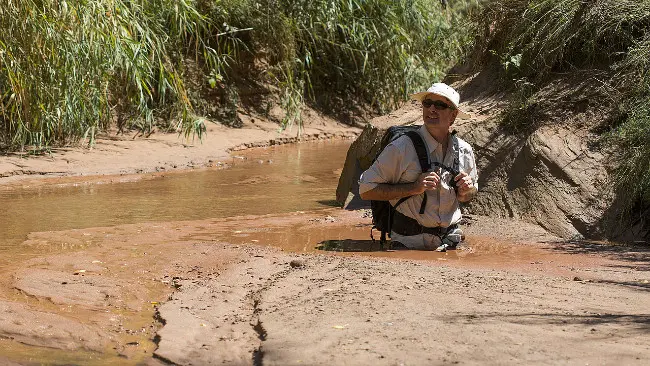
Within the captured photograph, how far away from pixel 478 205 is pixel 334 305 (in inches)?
→ 144

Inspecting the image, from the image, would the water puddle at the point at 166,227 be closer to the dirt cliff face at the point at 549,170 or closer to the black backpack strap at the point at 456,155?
the black backpack strap at the point at 456,155

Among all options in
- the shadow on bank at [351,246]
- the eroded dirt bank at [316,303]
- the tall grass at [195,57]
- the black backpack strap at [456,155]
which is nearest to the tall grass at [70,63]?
the tall grass at [195,57]

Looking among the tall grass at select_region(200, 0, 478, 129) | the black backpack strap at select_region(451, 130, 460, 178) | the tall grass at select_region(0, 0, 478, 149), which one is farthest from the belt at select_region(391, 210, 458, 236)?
the tall grass at select_region(200, 0, 478, 129)

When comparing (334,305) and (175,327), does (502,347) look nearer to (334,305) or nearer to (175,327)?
(334,305)

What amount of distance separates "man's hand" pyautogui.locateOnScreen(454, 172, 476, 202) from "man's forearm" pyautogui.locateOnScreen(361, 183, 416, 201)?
304 millimetres

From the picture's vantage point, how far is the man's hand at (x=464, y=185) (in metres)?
6.64

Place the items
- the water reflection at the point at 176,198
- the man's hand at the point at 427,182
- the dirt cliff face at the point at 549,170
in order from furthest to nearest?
the water reflection at the point at 176,198
the dirt cliff face at the point at 549,170
the man's hand at the point at 427,182

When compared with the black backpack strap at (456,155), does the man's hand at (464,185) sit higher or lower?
lower

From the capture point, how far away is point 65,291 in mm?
5453

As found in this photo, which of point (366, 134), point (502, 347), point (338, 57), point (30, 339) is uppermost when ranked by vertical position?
point (338, 57)

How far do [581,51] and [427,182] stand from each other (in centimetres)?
306

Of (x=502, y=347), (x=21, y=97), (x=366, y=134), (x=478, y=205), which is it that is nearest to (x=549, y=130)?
(x=478, y=205)

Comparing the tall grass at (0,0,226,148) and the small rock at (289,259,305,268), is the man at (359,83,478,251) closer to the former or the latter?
the small rock at (289,259,305,268)

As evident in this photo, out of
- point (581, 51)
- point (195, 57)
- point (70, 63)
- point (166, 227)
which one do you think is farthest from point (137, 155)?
point (581, 51)
